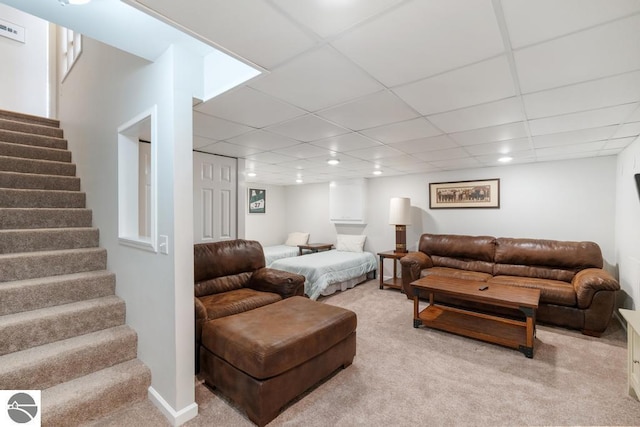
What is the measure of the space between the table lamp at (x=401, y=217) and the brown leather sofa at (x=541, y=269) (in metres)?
0.36

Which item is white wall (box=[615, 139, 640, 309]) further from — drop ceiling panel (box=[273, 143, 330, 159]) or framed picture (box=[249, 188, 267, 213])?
framed picture (box=[249, 188, 267, 213])

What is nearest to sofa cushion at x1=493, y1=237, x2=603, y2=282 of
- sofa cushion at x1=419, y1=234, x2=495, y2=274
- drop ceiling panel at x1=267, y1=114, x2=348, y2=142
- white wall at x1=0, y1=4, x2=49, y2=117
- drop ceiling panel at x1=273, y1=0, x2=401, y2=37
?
sofa cushion at x1=419, y1=234, x2=495, y2=274

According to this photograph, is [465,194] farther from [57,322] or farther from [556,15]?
[57,322]

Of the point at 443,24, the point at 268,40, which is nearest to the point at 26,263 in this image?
the point at 268,40

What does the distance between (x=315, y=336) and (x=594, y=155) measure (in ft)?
15.0

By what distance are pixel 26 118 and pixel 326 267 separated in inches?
180

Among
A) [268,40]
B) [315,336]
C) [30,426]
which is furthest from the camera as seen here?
[315,336]

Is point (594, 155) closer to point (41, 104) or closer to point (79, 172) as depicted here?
point (79, 172)

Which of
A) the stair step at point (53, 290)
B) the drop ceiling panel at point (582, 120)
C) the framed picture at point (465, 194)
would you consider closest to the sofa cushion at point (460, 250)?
the framed picture at point (465, 194)

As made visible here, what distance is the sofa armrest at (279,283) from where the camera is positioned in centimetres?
317

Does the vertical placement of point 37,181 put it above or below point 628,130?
below

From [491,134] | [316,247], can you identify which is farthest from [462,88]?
[316,247]

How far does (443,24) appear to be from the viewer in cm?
124

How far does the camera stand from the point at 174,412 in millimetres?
1796
